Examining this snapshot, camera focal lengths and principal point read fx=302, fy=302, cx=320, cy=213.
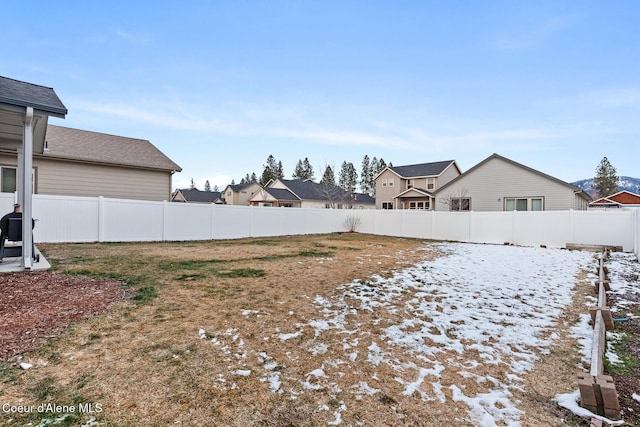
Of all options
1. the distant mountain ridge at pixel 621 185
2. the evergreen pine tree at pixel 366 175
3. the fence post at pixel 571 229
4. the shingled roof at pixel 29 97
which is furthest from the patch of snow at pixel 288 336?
the distant mountain ridge at pixel 621 185

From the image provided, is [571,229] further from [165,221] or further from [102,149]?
[102,149]

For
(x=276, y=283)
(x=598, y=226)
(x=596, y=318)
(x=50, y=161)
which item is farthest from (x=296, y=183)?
(x=596, y=318)

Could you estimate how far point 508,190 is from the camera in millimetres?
18500

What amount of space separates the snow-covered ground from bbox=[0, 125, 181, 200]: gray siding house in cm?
1186

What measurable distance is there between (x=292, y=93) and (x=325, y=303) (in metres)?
14.4

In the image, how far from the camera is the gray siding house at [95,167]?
1135cm

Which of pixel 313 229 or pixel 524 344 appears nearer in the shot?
pixel 524 344

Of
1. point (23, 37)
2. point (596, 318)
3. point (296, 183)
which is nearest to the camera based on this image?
point (596, 318)

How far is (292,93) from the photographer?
1639 centimetres

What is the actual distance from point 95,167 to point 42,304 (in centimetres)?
1078

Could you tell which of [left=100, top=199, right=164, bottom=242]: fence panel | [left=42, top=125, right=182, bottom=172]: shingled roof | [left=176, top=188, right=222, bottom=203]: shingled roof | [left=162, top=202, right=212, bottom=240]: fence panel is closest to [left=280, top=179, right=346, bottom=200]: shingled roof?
[left=176, top=188, right=222, bottom=203]: shingled roof

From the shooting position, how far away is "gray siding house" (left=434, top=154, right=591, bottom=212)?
55.4 feet

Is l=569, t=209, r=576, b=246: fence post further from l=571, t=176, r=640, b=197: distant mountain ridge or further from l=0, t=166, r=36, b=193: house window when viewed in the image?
l=571, t=176, r=640, b=197: distant mountain ridge

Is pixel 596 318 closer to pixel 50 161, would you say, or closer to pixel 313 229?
pixel 313 229
